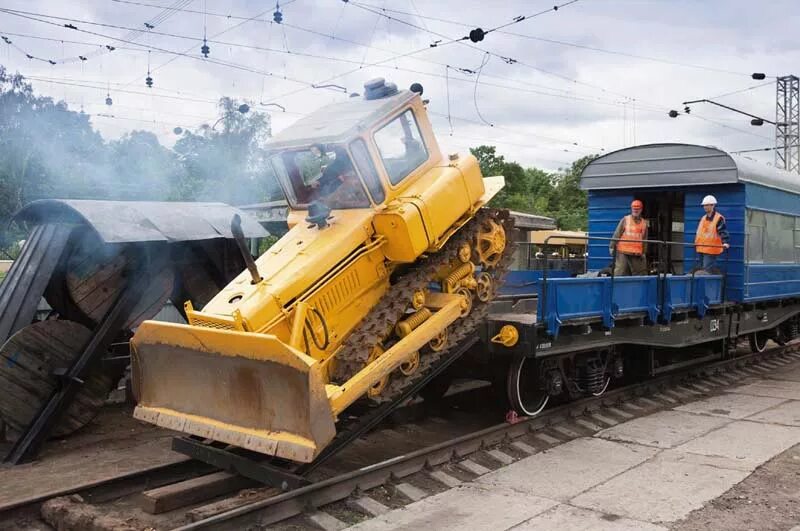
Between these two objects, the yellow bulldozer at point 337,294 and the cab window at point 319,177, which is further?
the cab window at point 319,177

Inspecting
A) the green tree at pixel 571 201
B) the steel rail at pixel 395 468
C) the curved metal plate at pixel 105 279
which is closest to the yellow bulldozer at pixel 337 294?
the steel rail at pixel 395 468

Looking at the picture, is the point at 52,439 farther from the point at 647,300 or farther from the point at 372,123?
the point at 647,300

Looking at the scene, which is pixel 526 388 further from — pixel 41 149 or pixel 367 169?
pixel 41 149

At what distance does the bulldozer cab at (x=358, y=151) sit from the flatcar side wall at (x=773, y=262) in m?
6.53

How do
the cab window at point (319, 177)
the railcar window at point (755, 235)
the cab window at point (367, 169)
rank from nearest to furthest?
1. the cab window at point (367, 169)
2. the cab window at point (319, 177)
3. the railcar window at point (755, 235)

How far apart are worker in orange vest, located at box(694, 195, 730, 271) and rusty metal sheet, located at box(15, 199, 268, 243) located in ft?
21.4

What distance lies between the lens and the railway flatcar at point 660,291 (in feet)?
25.6

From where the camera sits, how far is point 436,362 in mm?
6906

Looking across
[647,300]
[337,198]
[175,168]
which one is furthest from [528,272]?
[175,168]

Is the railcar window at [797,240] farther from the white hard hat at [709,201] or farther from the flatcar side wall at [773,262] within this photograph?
the white hard hat at [709,201]

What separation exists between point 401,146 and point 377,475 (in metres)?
2.94

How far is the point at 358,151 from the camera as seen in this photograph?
630 centimetres

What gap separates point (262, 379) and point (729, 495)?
3919mm

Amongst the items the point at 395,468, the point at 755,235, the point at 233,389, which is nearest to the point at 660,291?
the point at 755,235
